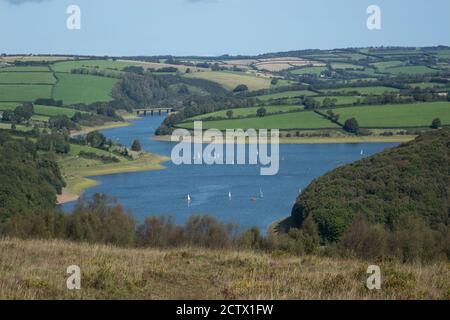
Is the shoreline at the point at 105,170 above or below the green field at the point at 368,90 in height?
below

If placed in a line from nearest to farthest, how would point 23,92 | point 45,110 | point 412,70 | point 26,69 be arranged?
point 45,110
point 23,92
point 26,69
point 412,70

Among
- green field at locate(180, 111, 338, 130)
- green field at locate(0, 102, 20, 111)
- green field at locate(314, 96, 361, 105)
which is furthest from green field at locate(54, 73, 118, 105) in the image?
green field at locate(314, 96, 361, 105)

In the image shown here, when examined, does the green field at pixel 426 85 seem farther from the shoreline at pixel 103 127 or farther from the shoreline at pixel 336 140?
the shoreline at pixel 103 127

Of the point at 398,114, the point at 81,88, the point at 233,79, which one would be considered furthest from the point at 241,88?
the point at 398,114

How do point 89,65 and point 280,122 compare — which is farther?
point 89,65

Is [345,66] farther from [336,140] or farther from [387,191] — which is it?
[387,191]

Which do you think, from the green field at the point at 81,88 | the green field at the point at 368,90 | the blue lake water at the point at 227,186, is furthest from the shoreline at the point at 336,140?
the green field at the point at 81,88

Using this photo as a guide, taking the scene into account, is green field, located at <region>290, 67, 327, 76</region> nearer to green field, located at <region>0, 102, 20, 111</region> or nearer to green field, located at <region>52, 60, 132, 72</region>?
green field, located at <region>52, 60, 132, 72</region>
